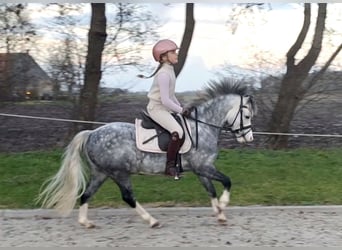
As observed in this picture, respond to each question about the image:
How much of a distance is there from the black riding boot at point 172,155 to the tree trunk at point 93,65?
569cm

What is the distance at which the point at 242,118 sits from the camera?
304 inches

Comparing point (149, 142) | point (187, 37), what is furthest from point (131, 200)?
point (187, 37)

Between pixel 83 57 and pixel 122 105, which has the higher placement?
pixel 83 57

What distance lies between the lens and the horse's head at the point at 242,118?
7730mm

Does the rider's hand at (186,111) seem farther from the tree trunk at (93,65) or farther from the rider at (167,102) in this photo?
the tree trunk at (93,65)

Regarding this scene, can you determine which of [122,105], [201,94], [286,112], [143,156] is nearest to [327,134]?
[286,112]

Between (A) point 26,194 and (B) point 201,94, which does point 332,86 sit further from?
(A) point 26,194

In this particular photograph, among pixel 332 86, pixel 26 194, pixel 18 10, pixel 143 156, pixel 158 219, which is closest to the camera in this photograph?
pixel 143 156

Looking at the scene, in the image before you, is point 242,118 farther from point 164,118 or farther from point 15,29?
point 15,29

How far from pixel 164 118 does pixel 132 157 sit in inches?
24.2

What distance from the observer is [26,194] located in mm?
9148

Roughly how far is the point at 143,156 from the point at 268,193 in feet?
8.59

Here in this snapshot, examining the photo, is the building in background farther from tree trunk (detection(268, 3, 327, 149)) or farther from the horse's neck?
the horse's neck

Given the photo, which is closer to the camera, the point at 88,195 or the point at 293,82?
the point at 88,195
